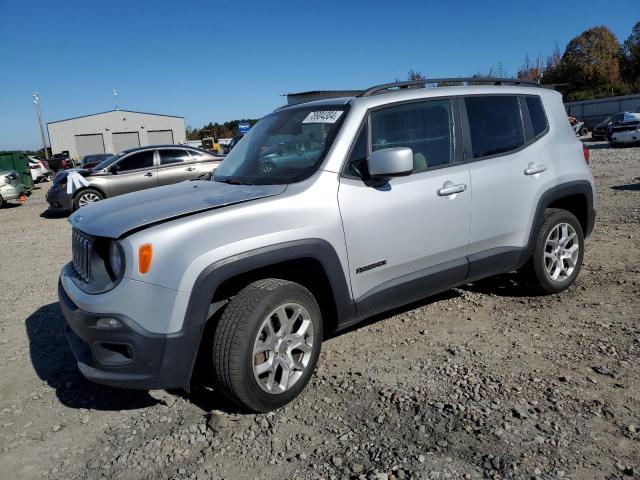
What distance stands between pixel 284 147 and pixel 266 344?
153cm

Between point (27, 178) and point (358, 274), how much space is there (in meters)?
18.8

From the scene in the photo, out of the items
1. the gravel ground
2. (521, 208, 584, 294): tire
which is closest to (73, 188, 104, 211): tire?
the gravel ground

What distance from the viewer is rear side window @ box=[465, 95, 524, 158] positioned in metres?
4.03

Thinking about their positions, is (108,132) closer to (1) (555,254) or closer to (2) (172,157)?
(2) (172,157)

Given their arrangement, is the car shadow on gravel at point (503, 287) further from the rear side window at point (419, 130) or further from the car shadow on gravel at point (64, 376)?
the car shadow on gravel at point (64, 376)

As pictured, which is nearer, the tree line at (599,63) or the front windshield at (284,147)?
the front windshield at (284,147)

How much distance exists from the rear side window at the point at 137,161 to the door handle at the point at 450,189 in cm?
1004

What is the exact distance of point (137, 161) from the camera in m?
12.3

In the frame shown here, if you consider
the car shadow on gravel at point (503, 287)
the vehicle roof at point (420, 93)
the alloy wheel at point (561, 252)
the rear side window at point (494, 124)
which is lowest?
the car shadow on gravel at point (503, 287)

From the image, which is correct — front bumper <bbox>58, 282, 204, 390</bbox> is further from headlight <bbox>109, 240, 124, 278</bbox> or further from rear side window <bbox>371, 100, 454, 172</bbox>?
rear side window <bbox>371, 100, 454, 172</bbox>

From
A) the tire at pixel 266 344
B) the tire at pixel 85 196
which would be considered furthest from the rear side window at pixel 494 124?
the tire at pixel 85 196

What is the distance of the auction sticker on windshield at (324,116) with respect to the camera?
3.54 metres

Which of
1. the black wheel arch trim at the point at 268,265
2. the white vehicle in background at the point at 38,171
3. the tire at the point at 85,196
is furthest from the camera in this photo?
the white vehicle in background at the point at 38,171

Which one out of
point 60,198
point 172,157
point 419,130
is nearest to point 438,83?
point 419,130
